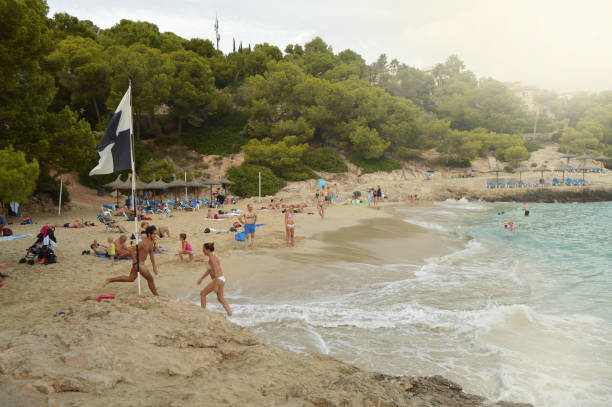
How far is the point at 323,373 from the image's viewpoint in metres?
3.95

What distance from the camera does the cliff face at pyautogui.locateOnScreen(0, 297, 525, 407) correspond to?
3.01 metres

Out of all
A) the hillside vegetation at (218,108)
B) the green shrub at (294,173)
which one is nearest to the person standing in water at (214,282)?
the hillside vegetation at (218,108)

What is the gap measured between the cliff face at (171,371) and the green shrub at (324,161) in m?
31.5

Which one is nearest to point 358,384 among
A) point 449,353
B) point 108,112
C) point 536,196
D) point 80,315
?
point 449,353

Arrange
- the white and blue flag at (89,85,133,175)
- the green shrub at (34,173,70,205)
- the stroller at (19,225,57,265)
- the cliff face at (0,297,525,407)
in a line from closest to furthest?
the cliff face at (0,297,525,407) → the white and blue flag at (89,85,133,175) → the stroller at (19,225,57,265) → the green shrub at (34,173,70,205)

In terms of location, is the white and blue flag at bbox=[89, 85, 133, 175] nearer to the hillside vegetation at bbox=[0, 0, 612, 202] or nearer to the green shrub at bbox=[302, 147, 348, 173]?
the hillside vegetation at bbox=[0, 0, 612, 202]

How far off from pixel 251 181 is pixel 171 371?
26.0 meters

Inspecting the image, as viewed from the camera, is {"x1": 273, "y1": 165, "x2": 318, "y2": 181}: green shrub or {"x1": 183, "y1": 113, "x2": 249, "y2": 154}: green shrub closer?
{"x1": 273, "y1": 165, "x2": 318, "y2": 181}: green shrub

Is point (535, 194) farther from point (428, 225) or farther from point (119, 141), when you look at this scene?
point (119, 141)

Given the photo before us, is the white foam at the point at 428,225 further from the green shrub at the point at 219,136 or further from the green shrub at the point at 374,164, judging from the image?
the green shrub at the point at 219,136

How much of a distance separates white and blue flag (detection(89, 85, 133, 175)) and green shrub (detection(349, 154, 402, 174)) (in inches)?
1268

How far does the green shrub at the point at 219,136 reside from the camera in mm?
35656

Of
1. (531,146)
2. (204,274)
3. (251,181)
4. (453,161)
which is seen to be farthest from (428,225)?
(531,146)

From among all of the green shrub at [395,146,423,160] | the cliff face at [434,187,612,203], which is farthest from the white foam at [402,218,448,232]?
the green shrub at [395,146,423,160]
